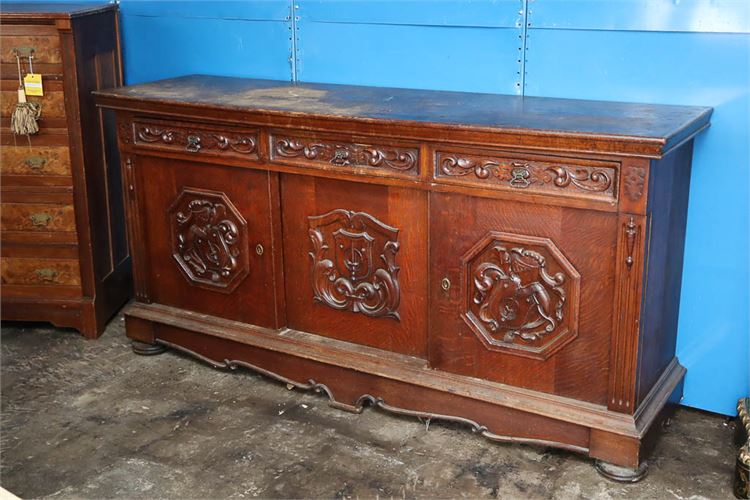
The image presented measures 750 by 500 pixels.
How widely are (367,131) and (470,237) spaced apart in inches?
18.2

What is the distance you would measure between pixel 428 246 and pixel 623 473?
0.91m

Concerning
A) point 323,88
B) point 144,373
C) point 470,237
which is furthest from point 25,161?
point 470,237

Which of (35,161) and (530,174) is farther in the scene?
(35,161)

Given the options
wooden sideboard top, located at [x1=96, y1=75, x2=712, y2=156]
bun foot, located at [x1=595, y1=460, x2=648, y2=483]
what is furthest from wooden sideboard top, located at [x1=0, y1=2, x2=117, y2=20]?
bun foot, located at [x1=595, y1=460, x2=648, y2=483]

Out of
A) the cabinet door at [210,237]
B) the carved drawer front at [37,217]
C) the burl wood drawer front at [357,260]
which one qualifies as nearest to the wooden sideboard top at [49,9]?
the cabinet door at [210,237]

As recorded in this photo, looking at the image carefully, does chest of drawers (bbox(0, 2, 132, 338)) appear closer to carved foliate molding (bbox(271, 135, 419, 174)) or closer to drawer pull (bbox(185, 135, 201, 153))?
drawer pull (bbox(185, 135, 201, 153))

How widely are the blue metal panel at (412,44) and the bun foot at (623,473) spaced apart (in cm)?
132

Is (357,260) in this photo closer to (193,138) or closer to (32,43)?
(193,138)

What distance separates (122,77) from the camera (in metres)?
4.06

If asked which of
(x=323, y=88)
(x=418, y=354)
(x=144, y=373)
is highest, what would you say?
(x=323, y=88)

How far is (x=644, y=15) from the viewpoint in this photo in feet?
9.48

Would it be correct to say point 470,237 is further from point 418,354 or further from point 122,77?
point 122,77

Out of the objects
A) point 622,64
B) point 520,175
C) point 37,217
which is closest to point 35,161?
point 37,217

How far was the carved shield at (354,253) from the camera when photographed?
9.99 ft
